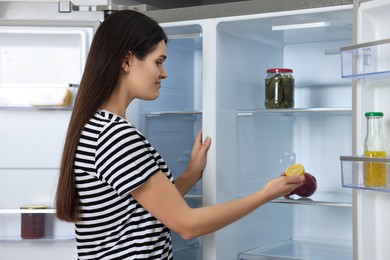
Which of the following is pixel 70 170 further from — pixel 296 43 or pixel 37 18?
pixel 296 43

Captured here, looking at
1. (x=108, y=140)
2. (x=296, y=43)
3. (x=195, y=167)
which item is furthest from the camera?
(x=296, y=43)

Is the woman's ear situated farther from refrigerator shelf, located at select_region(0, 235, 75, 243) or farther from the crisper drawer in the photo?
refrigerator shelf, located at select_region(0, 235, 75, 243)

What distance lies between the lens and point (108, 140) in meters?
Answer: 1.79

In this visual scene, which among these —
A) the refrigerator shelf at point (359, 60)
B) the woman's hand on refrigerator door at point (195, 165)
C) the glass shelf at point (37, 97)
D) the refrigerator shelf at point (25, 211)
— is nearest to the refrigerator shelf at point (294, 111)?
the woman's hand on refrigerator door at point (195, 165)

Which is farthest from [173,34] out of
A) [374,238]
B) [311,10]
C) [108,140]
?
[374,238]

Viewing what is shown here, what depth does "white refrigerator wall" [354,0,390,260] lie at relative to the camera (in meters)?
1.92

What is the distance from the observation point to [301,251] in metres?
2.56

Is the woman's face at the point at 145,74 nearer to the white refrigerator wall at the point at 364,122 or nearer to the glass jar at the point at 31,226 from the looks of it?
the white refrigerator wall at the point at 364,122

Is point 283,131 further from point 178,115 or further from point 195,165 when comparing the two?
point 195,165

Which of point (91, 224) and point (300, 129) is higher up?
point (300, 129)

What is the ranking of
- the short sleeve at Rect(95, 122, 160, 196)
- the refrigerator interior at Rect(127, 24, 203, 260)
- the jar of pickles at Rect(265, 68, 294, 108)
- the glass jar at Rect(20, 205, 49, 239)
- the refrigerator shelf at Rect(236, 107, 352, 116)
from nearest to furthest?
the short sleeve at Rect(95, 122, 160, 196)
the refrigerator shelf at Rect(236, 107, 352, 116)
the jar of pickles at Rect(265, 68, 294, 108)
the glass jar at Rect(20, 205, 49, 239)
the refrigerator interior at Rect(127, 24, 203, 260)

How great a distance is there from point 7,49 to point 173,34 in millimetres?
645

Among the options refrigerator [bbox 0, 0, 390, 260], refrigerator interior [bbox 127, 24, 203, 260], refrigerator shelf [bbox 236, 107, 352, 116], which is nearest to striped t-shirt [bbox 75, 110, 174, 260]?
refrigerator [bbox 0, 0, 390, 260]

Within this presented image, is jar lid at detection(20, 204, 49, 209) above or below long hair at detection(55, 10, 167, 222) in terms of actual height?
below
